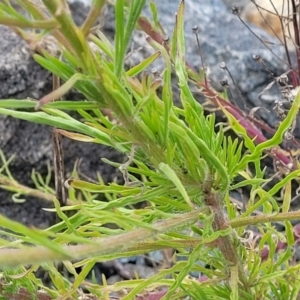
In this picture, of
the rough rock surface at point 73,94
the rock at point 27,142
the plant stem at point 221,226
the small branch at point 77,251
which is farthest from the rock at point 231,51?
the small branch at point 77,251

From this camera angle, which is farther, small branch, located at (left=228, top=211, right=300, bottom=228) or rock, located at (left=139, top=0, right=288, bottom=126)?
rock, located at (left=139, top=0, right=288, bottom=126)

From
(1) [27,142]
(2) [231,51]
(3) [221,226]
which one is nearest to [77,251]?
(3) [221,226]

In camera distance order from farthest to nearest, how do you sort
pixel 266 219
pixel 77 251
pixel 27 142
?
pixel 27 142
pixel 266 219
pixel 77 251

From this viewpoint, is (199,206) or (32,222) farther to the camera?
(32,222)

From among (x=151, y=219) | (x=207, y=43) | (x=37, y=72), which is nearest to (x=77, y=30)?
(x=151, y=219)

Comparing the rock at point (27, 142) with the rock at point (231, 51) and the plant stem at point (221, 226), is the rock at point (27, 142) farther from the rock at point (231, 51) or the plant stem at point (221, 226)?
the plant stem at point (221, 226)

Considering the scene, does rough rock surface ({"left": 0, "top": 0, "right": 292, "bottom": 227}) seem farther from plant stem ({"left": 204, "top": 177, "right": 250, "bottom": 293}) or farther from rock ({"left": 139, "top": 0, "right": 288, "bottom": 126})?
plant stem ({"left": 204, "top": 177, "right": 250, "bottom": 293})

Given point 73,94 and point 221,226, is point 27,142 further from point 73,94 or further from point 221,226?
point 221,226

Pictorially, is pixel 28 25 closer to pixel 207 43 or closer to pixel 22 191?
pixel 22 191

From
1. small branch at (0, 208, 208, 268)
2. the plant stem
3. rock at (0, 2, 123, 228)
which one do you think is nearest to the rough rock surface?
rock at (0, 2, 123, 228)
